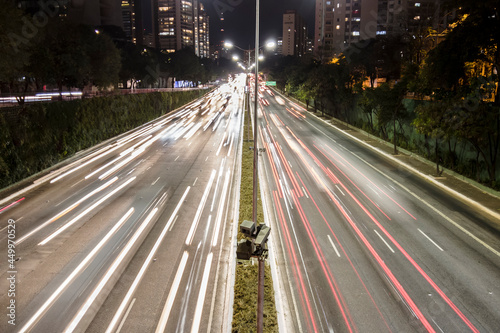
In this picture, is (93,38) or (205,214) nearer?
(205,214)

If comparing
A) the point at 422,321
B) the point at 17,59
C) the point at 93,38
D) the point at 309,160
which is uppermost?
the point at 93,38

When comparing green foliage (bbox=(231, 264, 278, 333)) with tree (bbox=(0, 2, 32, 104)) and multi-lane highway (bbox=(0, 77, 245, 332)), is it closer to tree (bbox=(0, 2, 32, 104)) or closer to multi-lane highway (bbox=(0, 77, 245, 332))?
multi-lane highway (bbox=(0, 77, 245, 332))

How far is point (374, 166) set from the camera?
25891mm

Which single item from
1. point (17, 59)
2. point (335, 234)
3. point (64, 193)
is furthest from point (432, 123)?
point (17, 59)

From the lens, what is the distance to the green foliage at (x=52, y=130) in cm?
2103

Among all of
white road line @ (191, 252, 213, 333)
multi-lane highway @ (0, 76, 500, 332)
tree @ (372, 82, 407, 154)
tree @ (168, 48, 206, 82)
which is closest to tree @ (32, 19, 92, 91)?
multi-lane highway @ (0, 76, 500, 332)

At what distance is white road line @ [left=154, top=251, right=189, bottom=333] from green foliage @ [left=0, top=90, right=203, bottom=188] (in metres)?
14.5

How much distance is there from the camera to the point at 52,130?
83.9 feet

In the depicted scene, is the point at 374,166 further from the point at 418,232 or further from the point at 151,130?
the point at 151,130

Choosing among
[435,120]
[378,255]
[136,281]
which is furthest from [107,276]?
[435,120]

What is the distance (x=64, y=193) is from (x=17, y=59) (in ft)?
52.8

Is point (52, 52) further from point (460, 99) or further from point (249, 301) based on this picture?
point (460, 99)

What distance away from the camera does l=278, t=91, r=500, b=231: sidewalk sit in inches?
681

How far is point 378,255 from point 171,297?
7856 mm
